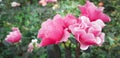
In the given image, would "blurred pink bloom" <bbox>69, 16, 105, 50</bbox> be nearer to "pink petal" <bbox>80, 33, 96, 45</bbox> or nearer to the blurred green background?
"pink petal" <bbox>80, 33, 96, 45</bbox>

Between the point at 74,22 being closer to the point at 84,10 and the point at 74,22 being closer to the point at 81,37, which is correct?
the point at 81,37

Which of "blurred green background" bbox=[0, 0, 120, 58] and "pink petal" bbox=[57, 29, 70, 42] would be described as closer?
"pink petal" bbox=[57, 29, 70, 42]

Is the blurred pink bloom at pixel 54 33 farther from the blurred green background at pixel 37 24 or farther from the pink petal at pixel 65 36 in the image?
the blurred green background at pixel 37 24

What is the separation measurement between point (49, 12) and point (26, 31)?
710mm

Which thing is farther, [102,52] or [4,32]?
[4,32]

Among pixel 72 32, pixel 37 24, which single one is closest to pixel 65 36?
pixel 72 32

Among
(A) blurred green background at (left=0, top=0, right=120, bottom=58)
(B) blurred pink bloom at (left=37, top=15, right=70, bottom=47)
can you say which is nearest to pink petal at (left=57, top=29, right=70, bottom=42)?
(B) blurred pink bloom at (left=37, top=15, right=70, bottom=47)

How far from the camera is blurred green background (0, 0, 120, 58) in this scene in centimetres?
229

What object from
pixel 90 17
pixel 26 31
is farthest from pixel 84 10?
pixel 26 31

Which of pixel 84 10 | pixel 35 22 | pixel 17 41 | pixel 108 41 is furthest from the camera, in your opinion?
pixel 35 22

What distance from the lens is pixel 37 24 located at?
10.6ft

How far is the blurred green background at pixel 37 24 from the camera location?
229 centimetres

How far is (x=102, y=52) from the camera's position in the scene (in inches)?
88.5

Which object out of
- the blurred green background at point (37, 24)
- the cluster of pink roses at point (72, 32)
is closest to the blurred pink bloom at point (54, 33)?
the cluster of pink roses at point (72, 32)
